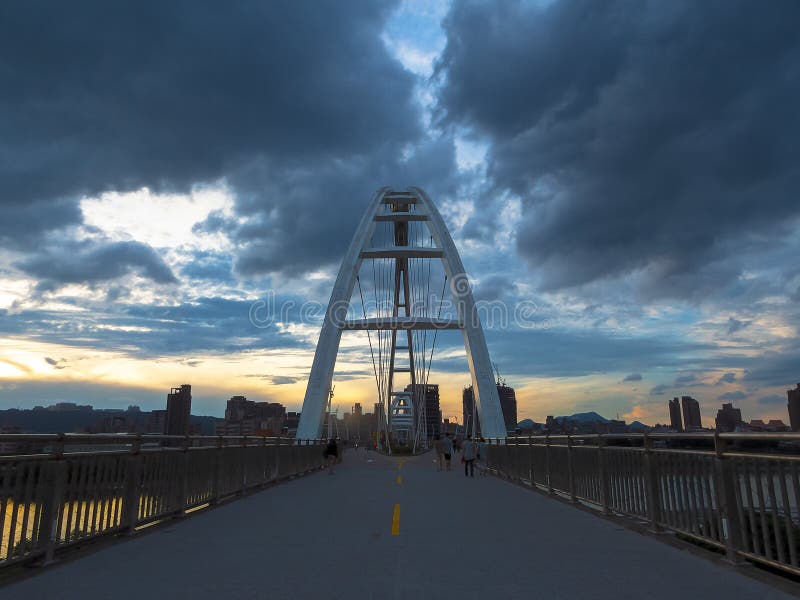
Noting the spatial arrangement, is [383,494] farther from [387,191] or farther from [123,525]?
[387,191]

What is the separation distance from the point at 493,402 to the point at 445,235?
36.6 feet

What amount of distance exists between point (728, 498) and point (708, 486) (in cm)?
32

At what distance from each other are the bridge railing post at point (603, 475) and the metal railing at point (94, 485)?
595 cm

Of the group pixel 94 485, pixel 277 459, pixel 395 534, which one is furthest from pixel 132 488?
pixel 277 459

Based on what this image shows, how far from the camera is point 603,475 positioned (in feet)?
29.1

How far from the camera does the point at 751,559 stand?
5.39m

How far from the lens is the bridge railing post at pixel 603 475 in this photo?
872cm

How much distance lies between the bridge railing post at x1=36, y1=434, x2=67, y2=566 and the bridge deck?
7.7 inches

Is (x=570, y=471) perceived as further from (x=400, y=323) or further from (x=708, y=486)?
(x=400, y=323)

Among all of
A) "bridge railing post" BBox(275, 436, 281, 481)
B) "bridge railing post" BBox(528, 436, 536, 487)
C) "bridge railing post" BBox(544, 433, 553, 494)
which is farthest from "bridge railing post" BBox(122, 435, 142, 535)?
"bridge railing post" BBox(528, 436, 536, 487)

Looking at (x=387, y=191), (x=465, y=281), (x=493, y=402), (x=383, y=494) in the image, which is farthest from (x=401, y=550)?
(x=387, y=191)

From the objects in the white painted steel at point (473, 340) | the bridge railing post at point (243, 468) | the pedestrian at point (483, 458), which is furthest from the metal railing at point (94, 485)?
the white painted steel at point (473, 340)

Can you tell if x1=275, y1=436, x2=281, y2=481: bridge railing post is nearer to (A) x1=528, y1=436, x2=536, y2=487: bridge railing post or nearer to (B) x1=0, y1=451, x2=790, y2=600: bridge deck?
(A) x1=528, y1=436, x2=536, y2=487: bridge railing post

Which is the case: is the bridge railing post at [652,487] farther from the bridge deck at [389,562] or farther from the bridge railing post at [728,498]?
the bridge railing post at [728,498]
